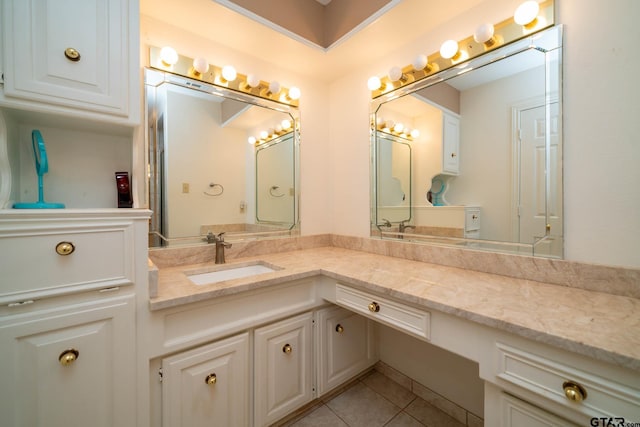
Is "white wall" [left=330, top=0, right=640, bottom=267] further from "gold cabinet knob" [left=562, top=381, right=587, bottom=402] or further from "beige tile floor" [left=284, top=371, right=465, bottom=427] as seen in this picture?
"beige tile floor" [left=284, top=371, right=465, bottom=427]

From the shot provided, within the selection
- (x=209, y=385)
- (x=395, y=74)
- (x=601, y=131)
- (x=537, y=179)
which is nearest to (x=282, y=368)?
(x=209, y=385)

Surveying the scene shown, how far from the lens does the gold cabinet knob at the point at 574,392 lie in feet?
2.11

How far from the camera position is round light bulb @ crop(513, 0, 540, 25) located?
1.09 meters

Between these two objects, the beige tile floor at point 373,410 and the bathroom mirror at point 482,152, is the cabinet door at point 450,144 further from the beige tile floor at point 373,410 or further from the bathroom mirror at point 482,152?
the beige tile floor at point 373,410

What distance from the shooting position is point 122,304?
924mm

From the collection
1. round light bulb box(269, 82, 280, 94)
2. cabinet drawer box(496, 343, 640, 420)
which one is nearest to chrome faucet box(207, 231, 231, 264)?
round light bulb box(269, 82, 280, 94)

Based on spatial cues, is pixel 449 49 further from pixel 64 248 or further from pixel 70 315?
pixel 70 315

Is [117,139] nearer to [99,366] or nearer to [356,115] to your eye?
[99,366]

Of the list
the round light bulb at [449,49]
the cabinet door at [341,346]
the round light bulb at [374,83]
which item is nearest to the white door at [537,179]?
the round light bulb at [449,49]

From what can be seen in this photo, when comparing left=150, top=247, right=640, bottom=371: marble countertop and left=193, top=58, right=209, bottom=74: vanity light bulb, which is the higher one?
left=193, top=58, right=209, bottom=74: vanity light bulb

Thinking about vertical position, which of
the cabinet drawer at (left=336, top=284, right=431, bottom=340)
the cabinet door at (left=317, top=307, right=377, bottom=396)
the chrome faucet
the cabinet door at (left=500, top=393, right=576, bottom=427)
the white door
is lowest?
the cabinet door at (left=317, top=307, right=377, bottom=396)

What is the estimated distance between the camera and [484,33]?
4.05 ft

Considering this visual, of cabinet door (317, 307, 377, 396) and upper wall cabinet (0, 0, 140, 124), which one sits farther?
cabinet door (317, 307, 377, 396)

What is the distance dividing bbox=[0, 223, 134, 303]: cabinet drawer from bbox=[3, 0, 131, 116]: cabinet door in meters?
0.45
